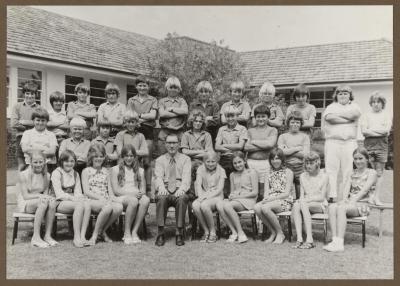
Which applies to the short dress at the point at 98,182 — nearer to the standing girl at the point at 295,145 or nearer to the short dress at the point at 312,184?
the standing girl at the point at 295,145

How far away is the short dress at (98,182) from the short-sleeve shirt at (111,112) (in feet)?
2.97

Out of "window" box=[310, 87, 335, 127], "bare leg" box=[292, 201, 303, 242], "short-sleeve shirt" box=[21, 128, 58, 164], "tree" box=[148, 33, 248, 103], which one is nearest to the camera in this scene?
"bare leg" box=[292, 201, 303, 242]

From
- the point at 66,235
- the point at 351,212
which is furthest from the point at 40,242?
the point at 351,212

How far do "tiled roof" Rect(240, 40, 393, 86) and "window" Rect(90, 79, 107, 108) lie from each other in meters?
5.75

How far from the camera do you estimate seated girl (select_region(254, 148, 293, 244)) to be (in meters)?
6.06

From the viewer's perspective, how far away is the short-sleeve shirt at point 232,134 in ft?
21.7

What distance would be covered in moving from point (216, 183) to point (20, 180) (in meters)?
2.53

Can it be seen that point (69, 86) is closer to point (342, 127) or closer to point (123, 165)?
point (123, 165)

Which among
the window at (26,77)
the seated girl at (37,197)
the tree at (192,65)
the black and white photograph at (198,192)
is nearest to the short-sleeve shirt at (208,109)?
the black and white photograph at (198,192)

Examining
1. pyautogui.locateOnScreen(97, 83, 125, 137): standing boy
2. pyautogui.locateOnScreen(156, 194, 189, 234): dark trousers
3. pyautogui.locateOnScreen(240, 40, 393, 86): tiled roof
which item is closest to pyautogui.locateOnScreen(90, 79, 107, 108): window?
pyautogui.locateOnScreen(240, 40, 393, 86): tiled roof

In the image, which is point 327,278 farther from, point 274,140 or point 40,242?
point 40,242

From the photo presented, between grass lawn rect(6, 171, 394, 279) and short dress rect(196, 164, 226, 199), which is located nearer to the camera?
grass lawn rect(6, 171, 394, 279)

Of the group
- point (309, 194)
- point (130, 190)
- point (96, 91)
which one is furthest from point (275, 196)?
point (96, 91)

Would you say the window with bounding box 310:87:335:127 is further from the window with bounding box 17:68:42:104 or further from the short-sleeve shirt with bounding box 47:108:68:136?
the short-sleeve shirt with bounding box 47:108:68:136
